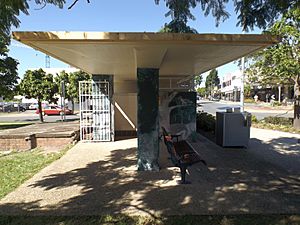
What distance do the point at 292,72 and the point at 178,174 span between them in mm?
8464

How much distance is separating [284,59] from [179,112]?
Answer: 214 inches

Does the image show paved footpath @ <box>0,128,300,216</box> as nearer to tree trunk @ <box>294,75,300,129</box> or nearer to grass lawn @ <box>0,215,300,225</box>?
grass lawn @ <box>0,215,300,225</box>

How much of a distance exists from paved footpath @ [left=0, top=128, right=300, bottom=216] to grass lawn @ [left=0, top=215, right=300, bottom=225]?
5.8 inches

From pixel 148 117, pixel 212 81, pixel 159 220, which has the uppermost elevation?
pixel 212 81

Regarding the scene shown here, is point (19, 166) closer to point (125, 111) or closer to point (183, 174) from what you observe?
point (183, 174)

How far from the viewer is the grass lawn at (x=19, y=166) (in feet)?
16.9

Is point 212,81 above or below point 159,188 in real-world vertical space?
above

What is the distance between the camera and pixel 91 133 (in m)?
10.4

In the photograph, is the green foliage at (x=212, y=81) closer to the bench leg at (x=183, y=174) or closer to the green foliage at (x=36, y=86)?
the green foliage at (x=36, y=86)

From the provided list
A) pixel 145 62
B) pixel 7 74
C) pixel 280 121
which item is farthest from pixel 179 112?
pixel 7 74

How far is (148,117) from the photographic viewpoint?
5.73 meters

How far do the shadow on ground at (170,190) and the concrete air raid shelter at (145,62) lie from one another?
2.93 feet

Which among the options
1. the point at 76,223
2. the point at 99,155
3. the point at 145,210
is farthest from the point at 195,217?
the point at 99,155

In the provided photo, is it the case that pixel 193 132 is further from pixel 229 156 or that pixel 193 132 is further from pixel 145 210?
pixel 145 210
